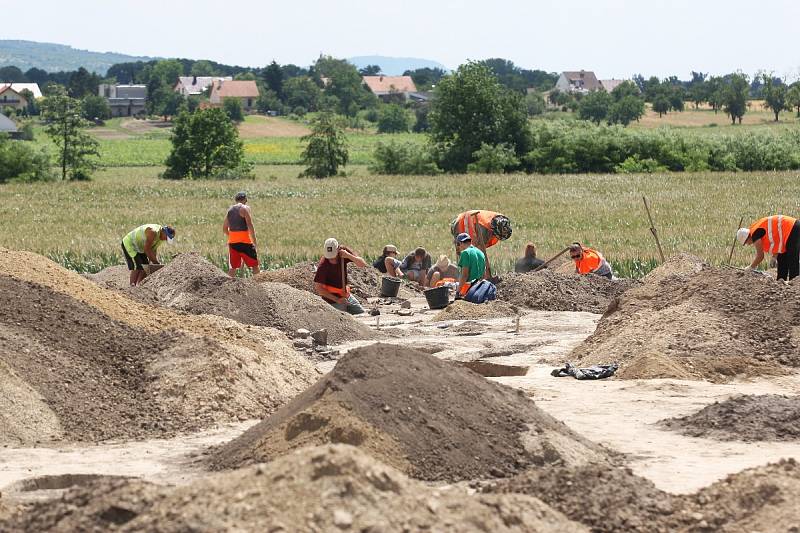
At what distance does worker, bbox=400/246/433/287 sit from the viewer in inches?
914

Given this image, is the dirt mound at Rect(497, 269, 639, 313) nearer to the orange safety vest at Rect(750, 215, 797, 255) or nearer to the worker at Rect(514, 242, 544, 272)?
the worker at Rect(514, 242, 544, 272)

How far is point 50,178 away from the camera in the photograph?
212 ft

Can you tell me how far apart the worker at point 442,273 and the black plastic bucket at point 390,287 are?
668 mm

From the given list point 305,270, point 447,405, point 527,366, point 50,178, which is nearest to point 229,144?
point 50,178

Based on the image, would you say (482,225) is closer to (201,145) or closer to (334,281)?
(334,281)

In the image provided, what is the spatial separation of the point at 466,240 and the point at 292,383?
6.52 m

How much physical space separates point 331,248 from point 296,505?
1194 cm

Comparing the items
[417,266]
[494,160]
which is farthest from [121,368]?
[494,160]

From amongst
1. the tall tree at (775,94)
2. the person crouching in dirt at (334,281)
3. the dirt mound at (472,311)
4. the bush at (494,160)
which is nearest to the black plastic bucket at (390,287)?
the person crouching in dirt at (334,281)

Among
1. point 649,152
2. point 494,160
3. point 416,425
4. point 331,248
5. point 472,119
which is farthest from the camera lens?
point 472,119

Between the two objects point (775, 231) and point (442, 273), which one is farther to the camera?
point (442, 273)

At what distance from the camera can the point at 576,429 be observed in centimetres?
1105

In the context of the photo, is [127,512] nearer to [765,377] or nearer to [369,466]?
[369,466]

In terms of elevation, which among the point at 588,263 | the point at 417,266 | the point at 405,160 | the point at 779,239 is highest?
the point at 779,239
